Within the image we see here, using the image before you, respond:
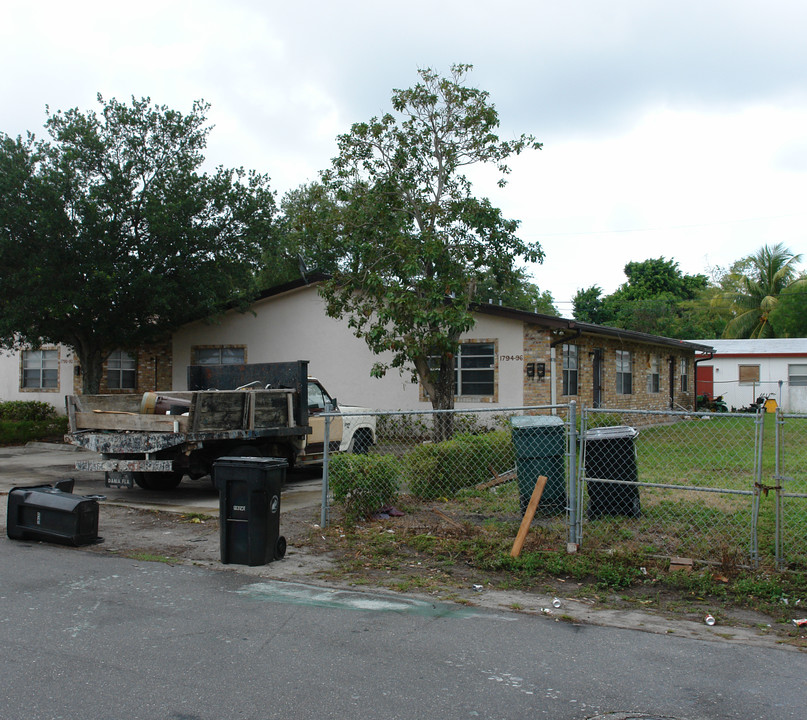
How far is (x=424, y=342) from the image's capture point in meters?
15.7

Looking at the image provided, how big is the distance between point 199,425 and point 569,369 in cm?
1136

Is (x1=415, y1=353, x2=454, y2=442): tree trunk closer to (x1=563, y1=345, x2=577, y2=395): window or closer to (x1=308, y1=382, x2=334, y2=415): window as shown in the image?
(x1=308, y1=382, x2=334, y2=415): window

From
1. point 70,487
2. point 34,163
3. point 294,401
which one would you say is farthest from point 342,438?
point 34,163

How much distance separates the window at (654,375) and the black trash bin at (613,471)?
16632mm

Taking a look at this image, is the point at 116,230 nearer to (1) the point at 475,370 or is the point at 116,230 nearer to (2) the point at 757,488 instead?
(1) the point at 475,370

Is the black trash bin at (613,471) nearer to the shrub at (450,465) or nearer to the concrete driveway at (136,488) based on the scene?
the shrub at (450,465)

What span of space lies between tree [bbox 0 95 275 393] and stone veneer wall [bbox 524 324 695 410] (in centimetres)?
781

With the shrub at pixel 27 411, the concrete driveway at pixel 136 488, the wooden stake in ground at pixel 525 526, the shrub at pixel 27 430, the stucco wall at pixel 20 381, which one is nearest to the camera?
the wooden stake in ground at pixel 525 526

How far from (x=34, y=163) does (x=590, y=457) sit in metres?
14.9

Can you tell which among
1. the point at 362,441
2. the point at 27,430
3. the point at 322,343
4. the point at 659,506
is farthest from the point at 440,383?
the point at 27,430

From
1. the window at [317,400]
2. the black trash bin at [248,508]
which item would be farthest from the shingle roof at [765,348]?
the black trash bin at [248,508]

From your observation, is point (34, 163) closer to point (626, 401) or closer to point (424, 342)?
point (424, 342)

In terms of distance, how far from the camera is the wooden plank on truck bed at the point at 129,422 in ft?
33.8

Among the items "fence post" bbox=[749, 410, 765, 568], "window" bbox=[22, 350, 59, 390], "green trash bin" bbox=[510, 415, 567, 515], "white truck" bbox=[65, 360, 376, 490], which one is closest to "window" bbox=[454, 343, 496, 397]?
"white truck" bbox=[65, 360, 376, 490]
